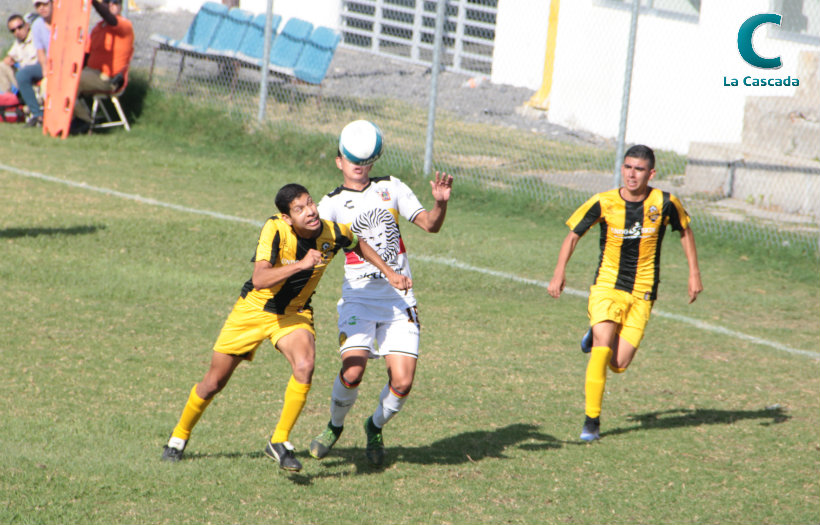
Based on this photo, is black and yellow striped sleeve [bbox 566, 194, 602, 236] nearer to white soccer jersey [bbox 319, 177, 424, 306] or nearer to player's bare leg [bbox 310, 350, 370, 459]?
white soccer jersey [bbox 319, 177, 424, 306]

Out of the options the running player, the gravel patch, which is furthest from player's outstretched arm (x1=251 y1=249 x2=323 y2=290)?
the gravel patch

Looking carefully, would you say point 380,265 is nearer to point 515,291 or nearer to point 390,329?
point 390,329

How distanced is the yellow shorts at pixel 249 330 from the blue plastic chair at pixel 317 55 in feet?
35.0

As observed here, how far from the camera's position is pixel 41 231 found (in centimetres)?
975

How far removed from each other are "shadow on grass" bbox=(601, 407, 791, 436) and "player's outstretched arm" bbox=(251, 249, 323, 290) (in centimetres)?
256

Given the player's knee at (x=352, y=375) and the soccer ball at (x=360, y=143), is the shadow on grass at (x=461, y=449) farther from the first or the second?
the soccer ball at (x=360, y=143)

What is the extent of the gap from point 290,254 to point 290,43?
12.3m

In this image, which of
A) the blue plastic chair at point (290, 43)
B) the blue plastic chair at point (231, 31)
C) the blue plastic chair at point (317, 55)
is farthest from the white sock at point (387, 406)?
the blue plastic chair at point (231, 31)

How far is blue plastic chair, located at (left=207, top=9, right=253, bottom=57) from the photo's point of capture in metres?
17.1

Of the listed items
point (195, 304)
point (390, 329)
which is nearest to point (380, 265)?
point (390, 329)

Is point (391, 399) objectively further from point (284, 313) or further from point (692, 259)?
point (692, 259)

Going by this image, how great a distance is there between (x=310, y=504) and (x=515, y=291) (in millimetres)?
4785

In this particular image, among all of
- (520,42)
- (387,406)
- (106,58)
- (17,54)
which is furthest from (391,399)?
(520,42)

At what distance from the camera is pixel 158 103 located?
15.4 meters
